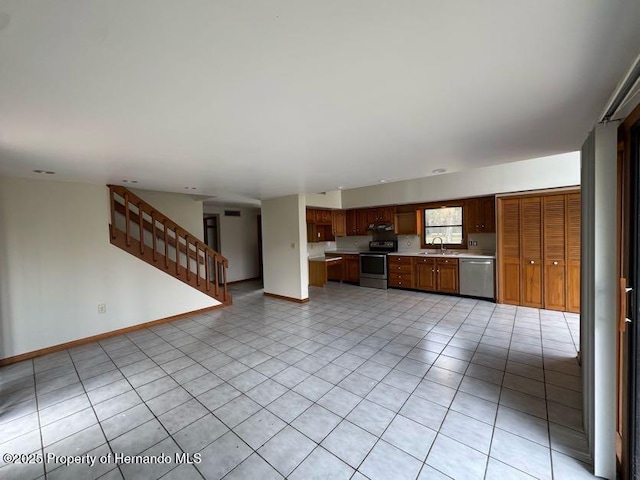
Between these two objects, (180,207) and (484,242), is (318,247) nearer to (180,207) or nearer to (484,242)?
(180,207)

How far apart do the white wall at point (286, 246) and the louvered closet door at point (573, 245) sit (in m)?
4.53

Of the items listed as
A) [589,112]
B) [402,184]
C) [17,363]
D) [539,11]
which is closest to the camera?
[539,11]

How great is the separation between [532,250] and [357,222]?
391cm

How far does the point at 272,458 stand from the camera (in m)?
1.78

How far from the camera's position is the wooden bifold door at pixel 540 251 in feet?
14.1

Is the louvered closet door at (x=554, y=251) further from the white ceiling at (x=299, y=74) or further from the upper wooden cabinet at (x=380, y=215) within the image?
the upper wooden cabinet at (x=380, y=215)

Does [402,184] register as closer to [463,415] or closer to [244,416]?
[463,415]

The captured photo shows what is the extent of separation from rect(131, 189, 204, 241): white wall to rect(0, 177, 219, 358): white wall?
1.26m

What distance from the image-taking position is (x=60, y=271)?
3703 millimetres

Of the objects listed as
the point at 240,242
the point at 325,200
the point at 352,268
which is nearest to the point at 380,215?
the point at 325,200

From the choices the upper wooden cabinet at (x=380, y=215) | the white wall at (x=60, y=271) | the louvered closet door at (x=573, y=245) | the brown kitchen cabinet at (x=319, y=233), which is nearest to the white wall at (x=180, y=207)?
the white wall at (x=60, y=271)

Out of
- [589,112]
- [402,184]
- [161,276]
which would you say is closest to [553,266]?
[402,184]

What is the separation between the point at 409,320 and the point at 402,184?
3152mm

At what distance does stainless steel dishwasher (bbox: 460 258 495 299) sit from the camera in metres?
5.12
